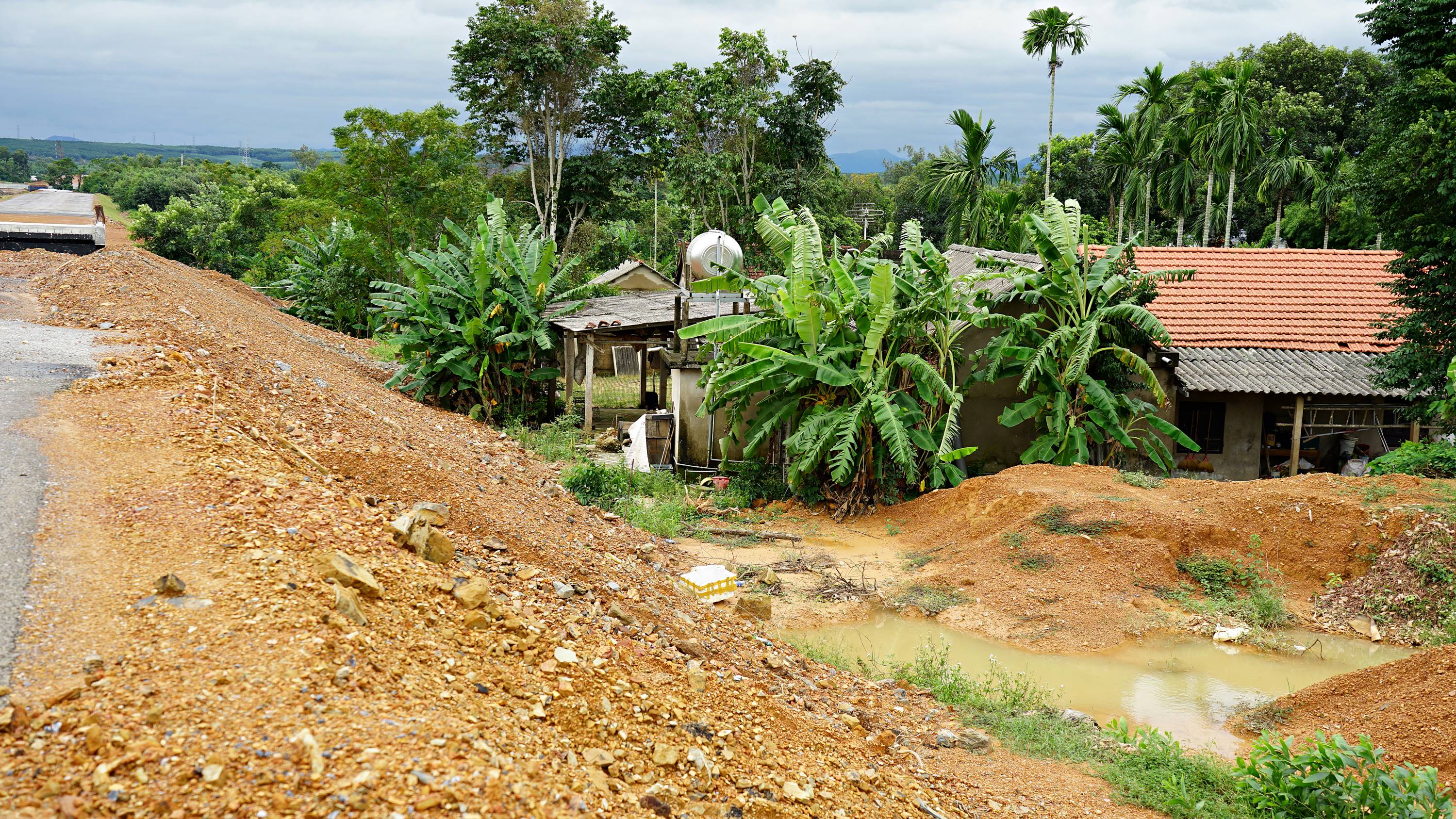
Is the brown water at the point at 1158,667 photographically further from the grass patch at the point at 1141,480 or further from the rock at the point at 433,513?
the rock at the point at 433,513

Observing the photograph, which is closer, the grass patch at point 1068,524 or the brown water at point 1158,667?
the brown water at point 1158,667

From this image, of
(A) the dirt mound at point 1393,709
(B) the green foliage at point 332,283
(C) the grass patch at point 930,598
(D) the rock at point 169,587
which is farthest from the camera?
(B) the green foliage at point 332,283

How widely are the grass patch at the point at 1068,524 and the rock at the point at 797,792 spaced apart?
704 cm

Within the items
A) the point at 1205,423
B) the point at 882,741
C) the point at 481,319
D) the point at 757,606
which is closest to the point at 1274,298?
the point at 1205,423

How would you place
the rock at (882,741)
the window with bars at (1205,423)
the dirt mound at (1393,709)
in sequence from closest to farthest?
the rock at (882,741), the dirt mound at (1393,709), the window with bars at (1205,423)

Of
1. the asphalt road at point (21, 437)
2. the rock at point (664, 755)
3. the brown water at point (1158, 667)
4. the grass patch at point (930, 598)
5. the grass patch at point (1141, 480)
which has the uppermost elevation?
the asphalt road at point (21, 437)

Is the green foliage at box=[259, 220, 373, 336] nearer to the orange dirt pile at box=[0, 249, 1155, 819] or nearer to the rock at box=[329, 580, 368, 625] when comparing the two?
the orange dirt pile at box=[0, 249, 1155, 819]

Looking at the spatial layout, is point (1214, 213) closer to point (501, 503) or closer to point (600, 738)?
point (501, 503)

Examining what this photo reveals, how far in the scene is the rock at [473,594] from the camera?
15.6ft

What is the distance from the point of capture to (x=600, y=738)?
4.11m

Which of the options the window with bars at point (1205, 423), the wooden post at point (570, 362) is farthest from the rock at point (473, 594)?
the window with bars at point (1205, 423)

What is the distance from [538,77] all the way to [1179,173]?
20684 mm

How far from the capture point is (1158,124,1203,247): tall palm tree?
29.8 metres

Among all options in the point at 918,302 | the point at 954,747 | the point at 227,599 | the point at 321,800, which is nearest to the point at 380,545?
the point at 227,599
